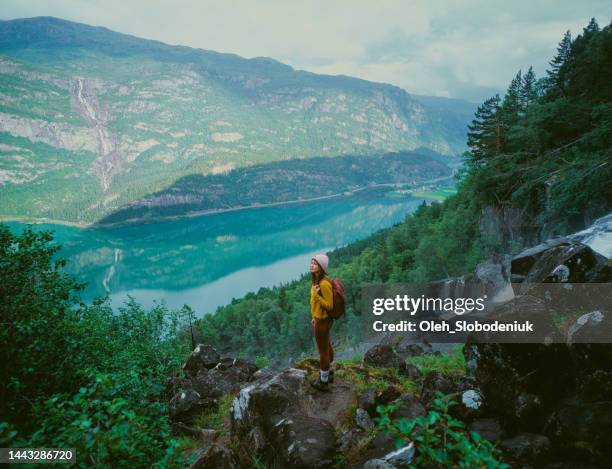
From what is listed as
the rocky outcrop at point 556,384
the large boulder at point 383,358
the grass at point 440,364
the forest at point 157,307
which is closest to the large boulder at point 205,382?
the forest at point 157,307

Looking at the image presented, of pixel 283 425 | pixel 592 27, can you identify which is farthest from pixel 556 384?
pixel 592 27

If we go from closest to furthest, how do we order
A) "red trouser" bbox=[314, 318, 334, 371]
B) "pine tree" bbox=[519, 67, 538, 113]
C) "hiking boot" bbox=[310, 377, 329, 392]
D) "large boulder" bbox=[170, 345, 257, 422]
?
1. "red trouser" bbox=[314, 318, 334, 371]
2. "hiking boot" bbox=[310, 377, 329, 392]
3. "large boulder" bbox=[170, 345, 257, 422]
4. "pine tree" bbox=[519, 67, 538, 113]

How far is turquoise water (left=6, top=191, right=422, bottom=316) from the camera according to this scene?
104188 millimetres

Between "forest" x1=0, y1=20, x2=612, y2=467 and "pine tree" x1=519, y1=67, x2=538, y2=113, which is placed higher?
"pine tree" x1=519, y1=67, x2=538, y2=113

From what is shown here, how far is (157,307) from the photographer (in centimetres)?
1466

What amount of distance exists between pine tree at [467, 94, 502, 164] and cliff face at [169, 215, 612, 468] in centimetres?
2314

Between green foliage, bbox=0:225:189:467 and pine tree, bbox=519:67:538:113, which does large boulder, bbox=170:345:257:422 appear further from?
pine tree, bbox=519:67:538:113

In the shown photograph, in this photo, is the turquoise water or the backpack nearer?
the backpack

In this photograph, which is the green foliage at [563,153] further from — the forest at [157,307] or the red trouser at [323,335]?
the red trouser at [323,335]

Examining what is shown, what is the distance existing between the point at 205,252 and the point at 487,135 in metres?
124

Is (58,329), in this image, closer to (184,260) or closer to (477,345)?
(477,345)

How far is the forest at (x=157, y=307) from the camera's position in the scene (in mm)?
3258

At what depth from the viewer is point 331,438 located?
16.1 ft

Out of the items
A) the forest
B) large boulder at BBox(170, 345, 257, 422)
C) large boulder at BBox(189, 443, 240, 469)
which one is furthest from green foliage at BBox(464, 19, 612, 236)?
large boulder at BBox(189, 443, 240, 469)
